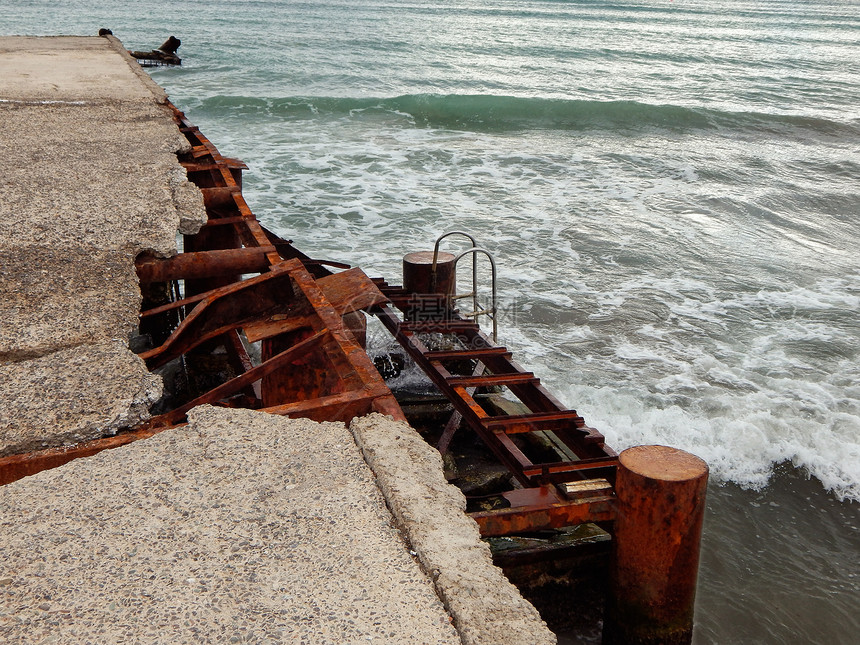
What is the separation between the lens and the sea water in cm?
563

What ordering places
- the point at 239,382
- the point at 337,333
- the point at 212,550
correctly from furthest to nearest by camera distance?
1. the point at 337,333
2. the point at 239,382
3. the point at 212,550

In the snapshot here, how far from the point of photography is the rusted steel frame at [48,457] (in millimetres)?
2623

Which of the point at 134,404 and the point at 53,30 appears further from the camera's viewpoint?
the point at 53,30

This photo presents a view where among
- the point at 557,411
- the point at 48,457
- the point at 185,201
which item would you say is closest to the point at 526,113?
the point at 185,201

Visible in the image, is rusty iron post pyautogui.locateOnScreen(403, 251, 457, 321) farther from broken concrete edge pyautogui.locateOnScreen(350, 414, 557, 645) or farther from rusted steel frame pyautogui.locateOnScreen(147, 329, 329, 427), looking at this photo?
broken concrete edge pyautogui.locateOnScreen(350, 414, 557, 645)

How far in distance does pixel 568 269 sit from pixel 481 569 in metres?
8.68

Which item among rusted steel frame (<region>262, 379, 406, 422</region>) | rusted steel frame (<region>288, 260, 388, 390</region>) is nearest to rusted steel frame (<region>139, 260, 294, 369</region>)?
rusted steel frame (<region>288, 260, 388, 390</region>)

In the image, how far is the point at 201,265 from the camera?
436 cm

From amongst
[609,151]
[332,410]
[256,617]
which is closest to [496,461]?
[332,410]

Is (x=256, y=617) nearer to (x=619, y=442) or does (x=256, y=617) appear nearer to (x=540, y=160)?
(x=619, y=442)

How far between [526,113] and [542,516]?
21.8 metres

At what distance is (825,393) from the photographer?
710cm

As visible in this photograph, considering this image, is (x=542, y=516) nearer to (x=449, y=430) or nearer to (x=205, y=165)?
(x=449, y=430)

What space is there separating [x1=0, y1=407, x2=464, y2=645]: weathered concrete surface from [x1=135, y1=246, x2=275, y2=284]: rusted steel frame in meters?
1.70
